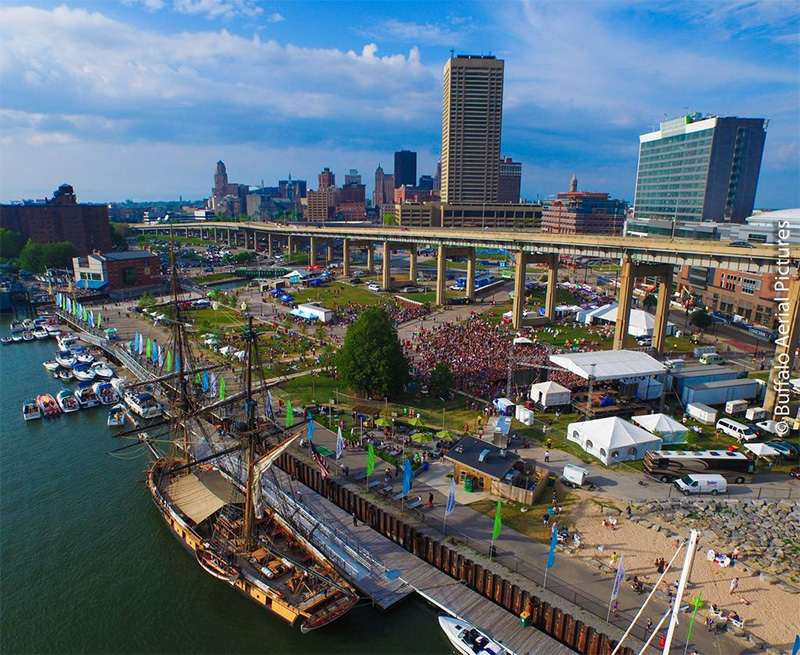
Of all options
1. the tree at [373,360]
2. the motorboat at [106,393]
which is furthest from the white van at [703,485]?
the motorboat at [106,393]

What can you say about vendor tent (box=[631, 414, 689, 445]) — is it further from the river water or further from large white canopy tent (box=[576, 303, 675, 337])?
large white canopy tent (box=[576, 303, 675, 337])

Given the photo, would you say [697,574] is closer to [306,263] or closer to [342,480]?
[342,480]

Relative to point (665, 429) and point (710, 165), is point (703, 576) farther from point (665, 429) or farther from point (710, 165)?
point (710, 165)

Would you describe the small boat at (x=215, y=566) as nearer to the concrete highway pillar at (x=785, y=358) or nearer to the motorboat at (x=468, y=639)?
the motorboat at (x=468, y=639)

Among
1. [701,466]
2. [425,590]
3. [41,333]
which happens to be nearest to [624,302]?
[701,466]

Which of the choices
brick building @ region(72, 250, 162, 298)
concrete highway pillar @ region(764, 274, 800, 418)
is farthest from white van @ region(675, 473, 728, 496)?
brick building @ region(72, 250, 162, 298)

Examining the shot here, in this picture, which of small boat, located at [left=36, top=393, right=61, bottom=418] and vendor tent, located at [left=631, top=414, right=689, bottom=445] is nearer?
vendor tent, located at [left=631, top=414, right=689, bottom=445]
